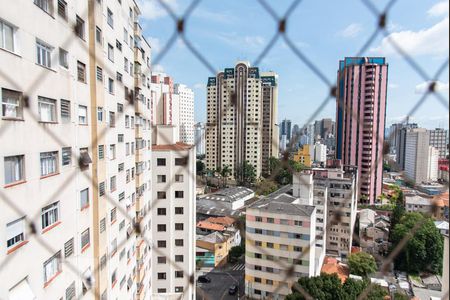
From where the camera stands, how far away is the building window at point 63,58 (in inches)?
76.8

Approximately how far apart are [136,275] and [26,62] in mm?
3281

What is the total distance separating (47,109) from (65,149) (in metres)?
0.34

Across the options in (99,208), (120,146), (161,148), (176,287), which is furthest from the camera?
(176,287)

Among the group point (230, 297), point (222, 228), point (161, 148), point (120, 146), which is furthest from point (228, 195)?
point (120, 146)

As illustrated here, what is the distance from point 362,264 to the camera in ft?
22.3

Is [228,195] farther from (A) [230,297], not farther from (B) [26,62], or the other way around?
(B) [26,62]

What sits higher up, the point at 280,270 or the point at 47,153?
the point at 47,153

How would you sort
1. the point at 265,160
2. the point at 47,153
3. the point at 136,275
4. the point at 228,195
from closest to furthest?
the point at 47,153, the point at 136,275, the point at 228,195, the point at 265,160

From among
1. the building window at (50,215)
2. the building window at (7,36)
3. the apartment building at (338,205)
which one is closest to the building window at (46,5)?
the building window at (7,36)

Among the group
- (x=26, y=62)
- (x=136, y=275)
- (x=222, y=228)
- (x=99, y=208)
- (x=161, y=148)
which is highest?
(x=26, y=62)

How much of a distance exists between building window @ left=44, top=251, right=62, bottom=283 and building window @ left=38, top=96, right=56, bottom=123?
2.96 feet

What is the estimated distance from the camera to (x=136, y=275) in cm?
393

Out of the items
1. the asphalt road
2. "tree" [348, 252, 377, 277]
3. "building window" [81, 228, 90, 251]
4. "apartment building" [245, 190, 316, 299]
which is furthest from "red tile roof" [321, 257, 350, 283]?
"building window" [81, 228, 90, 251]

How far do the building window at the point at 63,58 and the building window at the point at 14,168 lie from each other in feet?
2.56
